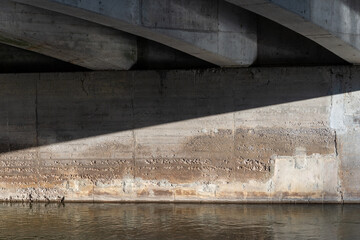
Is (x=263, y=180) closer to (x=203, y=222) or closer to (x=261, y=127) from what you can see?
(x=261, y=127)

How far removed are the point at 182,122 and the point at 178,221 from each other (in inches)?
88.5

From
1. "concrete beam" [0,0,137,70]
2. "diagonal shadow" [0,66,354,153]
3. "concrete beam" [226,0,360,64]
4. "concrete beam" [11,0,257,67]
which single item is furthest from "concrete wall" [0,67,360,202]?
"concrete beam" [226,0,360,64]

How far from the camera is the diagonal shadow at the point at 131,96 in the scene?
12.0 metres

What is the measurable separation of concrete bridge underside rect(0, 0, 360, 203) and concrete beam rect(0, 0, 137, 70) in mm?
55

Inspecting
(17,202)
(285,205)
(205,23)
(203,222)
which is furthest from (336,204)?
(17,202)

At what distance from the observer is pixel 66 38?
1038 cm

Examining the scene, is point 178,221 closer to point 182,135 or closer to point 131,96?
point 182,135

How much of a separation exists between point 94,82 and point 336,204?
17.4ft

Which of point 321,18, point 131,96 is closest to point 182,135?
point 131,96

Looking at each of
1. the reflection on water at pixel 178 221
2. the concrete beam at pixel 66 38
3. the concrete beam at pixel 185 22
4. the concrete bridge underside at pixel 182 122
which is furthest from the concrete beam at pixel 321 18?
the concrete beam at pixel 66 38

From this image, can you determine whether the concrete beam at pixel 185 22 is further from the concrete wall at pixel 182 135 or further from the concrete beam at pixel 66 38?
the concrete beam at pixel 66 38

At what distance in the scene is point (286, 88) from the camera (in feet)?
39.5

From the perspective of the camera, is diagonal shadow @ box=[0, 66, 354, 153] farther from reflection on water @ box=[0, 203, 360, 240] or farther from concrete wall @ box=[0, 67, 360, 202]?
reflection on water @ box=[0, 203, 360, 240]

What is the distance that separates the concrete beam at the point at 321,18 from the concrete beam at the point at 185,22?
1.40 meters
